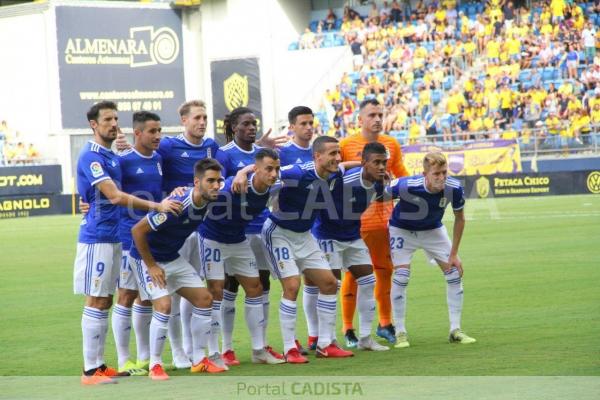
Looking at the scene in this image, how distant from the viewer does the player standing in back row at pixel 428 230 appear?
10.9m

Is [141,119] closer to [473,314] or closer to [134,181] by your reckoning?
[134,181]

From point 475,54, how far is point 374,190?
30903 millimetres

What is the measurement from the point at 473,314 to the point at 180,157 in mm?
4068

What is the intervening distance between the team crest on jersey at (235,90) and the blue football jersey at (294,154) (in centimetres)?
3903

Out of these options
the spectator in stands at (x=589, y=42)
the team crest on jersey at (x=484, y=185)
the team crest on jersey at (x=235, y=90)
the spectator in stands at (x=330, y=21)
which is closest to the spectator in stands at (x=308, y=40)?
the spectator in stands at (x=330, y=21)

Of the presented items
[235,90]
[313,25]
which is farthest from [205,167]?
[313,25]

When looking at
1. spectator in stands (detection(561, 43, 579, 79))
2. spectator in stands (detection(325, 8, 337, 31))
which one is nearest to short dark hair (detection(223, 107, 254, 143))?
spectator in stands (detection(561, 43, 579, 79))

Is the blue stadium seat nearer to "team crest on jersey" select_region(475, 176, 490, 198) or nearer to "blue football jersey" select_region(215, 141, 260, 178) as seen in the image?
"team crest on jersey" select_region(475, 176, 490, 198)

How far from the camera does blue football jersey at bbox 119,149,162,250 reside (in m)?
9.99

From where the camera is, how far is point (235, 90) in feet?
165

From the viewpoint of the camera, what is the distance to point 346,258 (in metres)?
11.0

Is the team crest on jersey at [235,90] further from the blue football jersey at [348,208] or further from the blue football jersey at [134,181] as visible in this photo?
the blue football jersey at [134,181]

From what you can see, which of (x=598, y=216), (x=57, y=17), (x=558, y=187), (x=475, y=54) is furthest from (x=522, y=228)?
(x=57, y=17)

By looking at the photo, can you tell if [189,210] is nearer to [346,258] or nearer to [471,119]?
[346,258]
